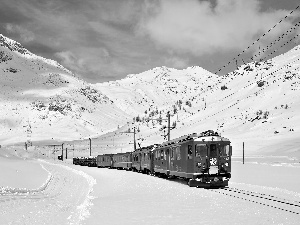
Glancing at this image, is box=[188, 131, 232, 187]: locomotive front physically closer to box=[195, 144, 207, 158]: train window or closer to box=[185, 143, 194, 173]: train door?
box=[195, 144, 207, 158]: train window

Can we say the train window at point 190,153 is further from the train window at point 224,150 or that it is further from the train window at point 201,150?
the train window at point 224,150

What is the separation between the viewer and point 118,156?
64312mm

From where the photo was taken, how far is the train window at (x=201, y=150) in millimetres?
26562

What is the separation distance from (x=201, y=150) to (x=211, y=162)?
38.8 inches

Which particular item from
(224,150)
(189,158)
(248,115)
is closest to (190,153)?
(189,158)

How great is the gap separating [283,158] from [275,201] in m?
54.9

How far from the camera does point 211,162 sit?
26328mm

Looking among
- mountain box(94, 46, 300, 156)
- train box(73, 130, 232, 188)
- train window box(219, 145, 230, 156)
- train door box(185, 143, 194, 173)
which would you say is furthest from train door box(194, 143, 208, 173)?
mountain box(94, 46, 300, 156)

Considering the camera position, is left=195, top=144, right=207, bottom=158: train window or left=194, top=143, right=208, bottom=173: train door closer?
left=194, top=143, right=208, bottom=173: train door

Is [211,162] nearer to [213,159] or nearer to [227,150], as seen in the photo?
[213,159]

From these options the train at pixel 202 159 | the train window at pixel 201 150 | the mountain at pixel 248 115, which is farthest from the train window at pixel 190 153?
the mountain at pixel 248 115

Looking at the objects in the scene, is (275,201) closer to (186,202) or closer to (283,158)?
(186,202)

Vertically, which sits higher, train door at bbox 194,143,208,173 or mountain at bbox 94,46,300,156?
mountain at bbox 94,46,300,156

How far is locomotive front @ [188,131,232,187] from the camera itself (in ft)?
85.3
